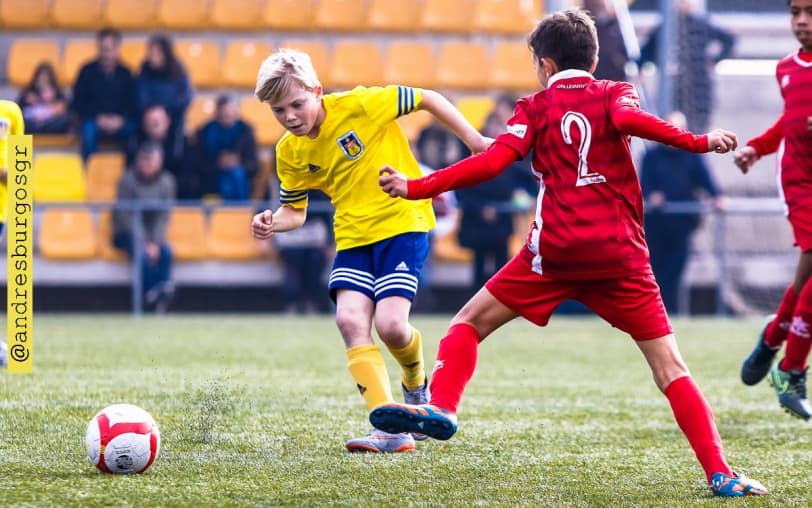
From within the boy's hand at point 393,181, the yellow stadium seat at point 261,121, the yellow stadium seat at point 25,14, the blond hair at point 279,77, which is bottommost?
the yellow stadium seat at point 261,121

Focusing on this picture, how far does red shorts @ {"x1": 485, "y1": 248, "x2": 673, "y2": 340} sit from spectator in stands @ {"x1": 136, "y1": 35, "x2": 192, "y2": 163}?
31.7ft

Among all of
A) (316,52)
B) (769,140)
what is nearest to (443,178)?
(769,140)

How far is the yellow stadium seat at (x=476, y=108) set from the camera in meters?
13.9

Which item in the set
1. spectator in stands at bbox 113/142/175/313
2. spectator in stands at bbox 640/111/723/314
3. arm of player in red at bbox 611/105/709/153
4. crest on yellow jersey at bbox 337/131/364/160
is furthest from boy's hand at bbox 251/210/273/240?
spectator in stands at bbox 640/111/723/314

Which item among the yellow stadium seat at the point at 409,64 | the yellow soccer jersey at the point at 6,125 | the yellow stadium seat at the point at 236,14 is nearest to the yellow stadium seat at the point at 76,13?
the yellow stadium seat at the point at 236,14

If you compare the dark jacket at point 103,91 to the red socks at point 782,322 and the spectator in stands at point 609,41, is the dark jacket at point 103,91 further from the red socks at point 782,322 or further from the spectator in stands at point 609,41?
the red socks at point 782,322

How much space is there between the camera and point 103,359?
829cm

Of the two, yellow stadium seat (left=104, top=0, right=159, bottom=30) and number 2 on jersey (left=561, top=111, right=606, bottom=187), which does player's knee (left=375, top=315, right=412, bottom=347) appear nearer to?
number 2 on jersey (left=561, top=111, right=606, bottom=187)

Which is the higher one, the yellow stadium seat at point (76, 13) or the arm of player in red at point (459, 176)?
the yellow stadium seat at point (76, 13)

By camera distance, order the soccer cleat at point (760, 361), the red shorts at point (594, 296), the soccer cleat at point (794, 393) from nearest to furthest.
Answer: the red shorts at point (594, 296) → the soccer cleat at point (794, 393) → the soccer cleat at point (760, 361)

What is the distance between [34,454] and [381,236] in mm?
1555

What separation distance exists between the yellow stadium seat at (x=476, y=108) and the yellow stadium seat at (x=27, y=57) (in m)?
4.82

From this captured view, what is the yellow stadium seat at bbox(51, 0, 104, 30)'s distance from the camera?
15.0 metres

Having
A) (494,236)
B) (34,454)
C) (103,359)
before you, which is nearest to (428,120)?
(494,236)
